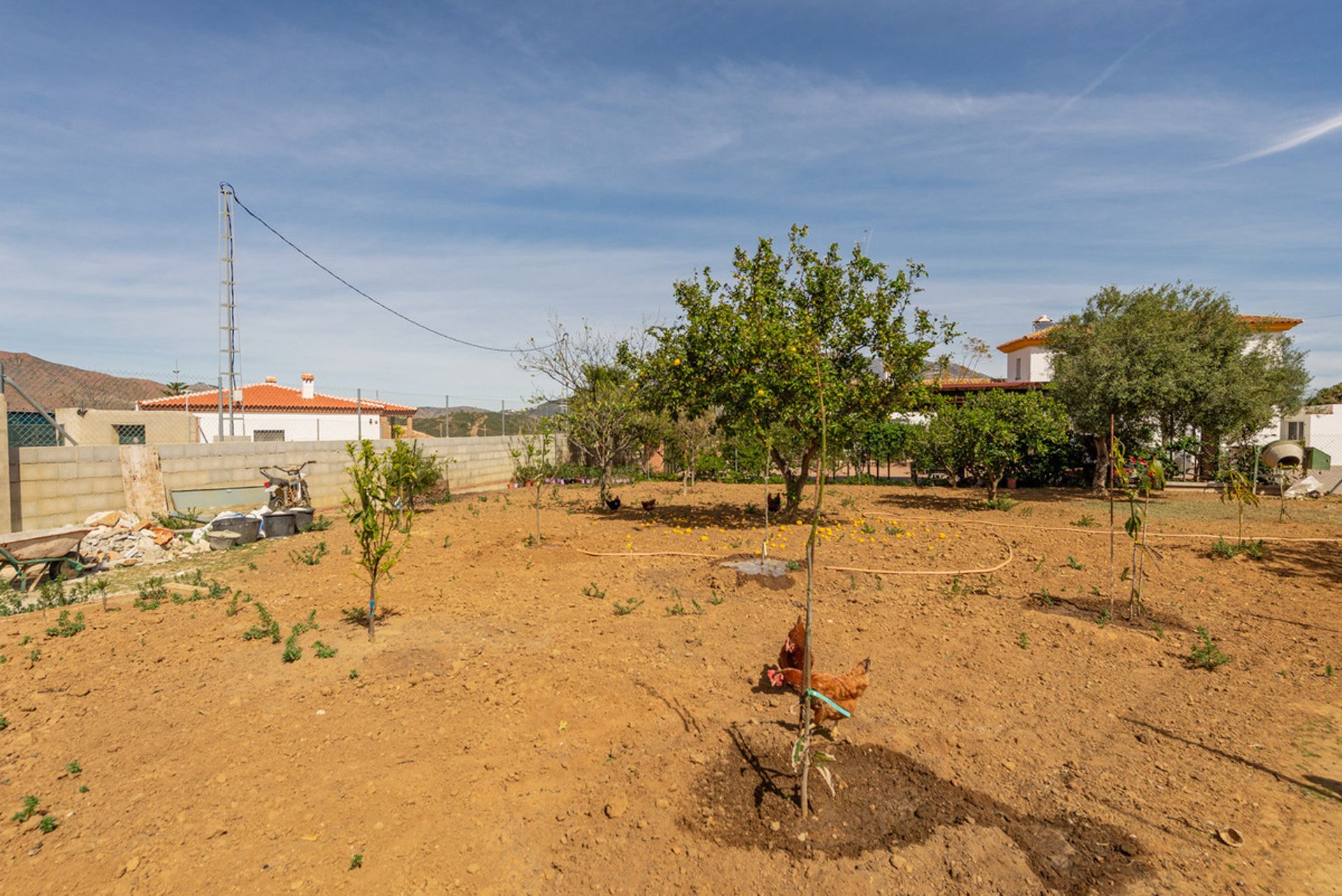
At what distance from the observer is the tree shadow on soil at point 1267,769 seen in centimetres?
374

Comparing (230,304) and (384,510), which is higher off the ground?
(230,304)

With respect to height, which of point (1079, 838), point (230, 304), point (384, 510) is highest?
point (230, 304)

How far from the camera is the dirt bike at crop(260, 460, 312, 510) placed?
490 inches

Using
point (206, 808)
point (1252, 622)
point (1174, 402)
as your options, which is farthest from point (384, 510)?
point (1174, 402)

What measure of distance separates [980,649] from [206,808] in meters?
5.86

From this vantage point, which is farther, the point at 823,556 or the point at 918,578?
the point at 823,556

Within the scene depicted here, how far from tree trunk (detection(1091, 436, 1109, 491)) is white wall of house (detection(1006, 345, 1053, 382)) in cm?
1539

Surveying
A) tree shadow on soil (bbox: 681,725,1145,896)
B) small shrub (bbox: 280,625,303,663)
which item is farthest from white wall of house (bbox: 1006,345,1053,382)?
small shrub (bbox: 280,625,303,663)

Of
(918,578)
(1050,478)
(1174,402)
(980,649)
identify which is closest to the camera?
(980,649)

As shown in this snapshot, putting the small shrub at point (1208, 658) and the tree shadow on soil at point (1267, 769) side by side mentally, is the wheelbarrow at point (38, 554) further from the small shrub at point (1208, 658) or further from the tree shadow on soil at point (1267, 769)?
the small shrub at point (1208, 658)

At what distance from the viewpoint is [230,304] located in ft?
54.4

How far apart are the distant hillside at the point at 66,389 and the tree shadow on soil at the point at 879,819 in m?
12.6

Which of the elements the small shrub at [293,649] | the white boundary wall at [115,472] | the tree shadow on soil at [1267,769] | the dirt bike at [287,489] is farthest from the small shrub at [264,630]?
the tree shadow on soil at [1267,769]

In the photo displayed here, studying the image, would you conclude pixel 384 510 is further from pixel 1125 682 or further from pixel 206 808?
pixel 1125 682
